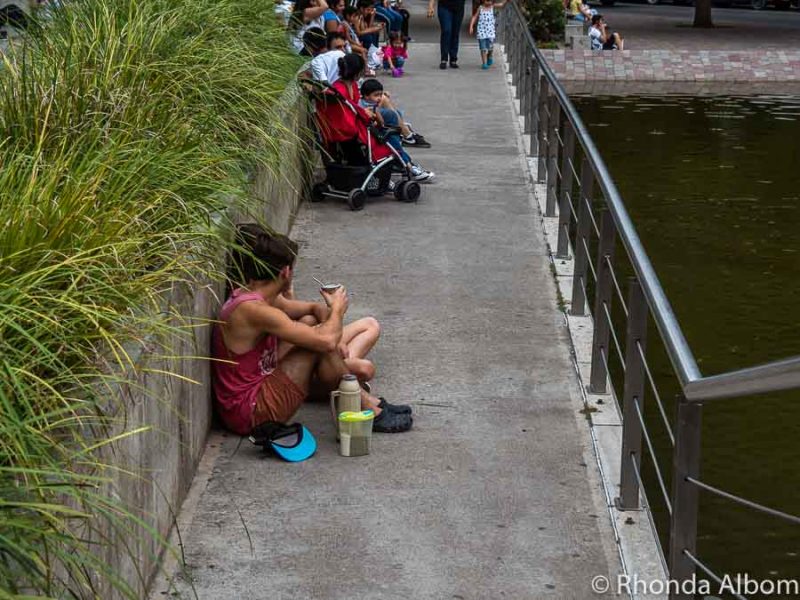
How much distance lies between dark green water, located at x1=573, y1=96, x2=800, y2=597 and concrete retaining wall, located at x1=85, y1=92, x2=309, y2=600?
2.17m

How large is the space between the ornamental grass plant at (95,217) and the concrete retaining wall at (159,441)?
0.07 meters

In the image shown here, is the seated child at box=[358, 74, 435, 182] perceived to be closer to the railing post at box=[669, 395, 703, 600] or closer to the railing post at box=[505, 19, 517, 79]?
the railing post at box=[669, 395, 703, 600]

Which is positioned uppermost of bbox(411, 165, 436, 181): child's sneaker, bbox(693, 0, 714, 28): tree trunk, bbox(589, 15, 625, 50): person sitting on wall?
bbox(411, 165, 436, 181): child's sneaker

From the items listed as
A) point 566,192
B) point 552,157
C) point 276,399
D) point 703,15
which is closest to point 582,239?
point 566,192

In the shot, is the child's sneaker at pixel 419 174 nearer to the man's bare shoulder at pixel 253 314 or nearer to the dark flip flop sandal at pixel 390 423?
the dark flip flop sandal at pixel 390 423

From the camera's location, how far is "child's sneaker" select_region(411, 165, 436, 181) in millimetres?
11716

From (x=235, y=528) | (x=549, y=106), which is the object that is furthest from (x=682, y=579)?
(x=549, y=106)

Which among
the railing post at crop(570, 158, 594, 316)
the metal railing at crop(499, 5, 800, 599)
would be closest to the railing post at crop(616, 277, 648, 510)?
the metal railing at crop(499, 5, 800, 599)

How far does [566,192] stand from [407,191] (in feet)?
8.02

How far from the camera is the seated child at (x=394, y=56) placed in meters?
20.7

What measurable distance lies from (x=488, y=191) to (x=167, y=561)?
7477 mm

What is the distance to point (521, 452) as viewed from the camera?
609 centimetres

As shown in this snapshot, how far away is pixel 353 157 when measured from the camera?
11250 millimetres

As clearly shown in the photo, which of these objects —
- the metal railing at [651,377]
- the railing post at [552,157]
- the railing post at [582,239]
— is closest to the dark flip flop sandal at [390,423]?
the metal railing at [651,377]
